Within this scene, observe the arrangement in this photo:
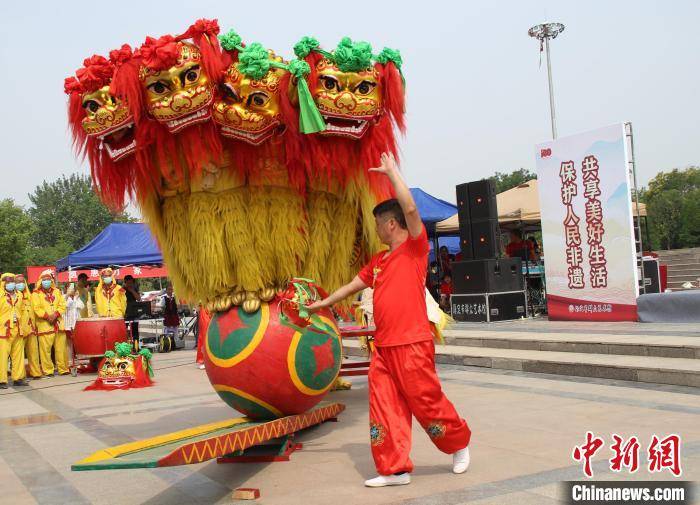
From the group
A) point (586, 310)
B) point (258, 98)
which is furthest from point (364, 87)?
point (586, 310)

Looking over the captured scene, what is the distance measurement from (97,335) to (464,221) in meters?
7.87

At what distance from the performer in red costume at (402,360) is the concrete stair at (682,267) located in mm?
20850

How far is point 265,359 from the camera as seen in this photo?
4.43 metres

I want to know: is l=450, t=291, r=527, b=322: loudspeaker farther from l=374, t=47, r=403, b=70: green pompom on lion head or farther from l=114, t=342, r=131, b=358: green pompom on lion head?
l=374, t=47, r=403, b=70: green pompom on lion head

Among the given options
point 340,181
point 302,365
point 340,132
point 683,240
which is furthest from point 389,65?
point 683,240

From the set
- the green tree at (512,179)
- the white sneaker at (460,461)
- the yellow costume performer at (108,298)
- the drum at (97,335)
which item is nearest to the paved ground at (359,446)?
the white sneaker at (460,461)

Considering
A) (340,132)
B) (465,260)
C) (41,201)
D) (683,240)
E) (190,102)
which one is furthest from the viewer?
(41,201)

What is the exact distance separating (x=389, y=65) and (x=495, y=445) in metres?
2.67

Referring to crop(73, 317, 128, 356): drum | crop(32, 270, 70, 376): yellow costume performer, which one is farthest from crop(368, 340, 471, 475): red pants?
crop(32, 270, 70, 376): yellow costume performer

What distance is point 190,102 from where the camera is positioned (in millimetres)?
4262

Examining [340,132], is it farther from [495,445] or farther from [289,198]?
[495,445]

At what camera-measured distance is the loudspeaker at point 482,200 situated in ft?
47.2

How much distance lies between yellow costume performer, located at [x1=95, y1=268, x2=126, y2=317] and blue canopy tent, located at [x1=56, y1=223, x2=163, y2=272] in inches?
103

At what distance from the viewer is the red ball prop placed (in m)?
4.44
